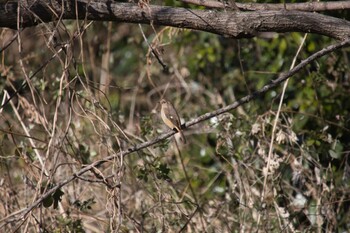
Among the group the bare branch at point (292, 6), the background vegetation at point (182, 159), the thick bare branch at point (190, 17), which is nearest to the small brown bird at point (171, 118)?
the background vegetation at point (182, 159)

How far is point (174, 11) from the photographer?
13.0 ft

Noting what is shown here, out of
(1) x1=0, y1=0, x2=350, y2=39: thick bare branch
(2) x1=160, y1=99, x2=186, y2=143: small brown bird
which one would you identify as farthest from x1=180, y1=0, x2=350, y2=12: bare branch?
(2) x1=160, y1=99, x2=186, y2=143: small brown bird

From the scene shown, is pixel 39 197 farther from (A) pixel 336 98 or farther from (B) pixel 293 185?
(A) pixel 336 98

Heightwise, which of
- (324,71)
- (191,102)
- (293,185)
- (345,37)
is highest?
(345,37)

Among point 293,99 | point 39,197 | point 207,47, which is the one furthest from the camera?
point 207,47

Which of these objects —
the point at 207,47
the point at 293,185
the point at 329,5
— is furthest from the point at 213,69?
the point at 329,5

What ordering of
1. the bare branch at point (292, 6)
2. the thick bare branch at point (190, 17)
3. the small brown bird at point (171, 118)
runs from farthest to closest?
the small brown bird at point (171, 118) → the bare branch at point (292, 6) → the thick bare branch at point (190, 17)

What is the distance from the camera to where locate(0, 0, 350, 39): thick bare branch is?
3885 mm

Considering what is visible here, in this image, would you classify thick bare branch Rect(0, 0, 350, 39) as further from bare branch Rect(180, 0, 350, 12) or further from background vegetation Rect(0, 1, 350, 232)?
bare branch Rect(180, 0, 350, 12)

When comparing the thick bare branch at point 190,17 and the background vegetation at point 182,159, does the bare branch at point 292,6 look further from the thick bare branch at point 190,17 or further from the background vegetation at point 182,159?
the background vegetation at point 182,159

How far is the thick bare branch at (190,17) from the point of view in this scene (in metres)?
3.88

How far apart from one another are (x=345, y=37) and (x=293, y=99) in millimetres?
2550

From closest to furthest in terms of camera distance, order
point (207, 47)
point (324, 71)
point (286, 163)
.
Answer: point (286, 163), point (324, 71), point (207, 47)

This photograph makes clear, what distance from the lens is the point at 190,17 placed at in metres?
3.95
